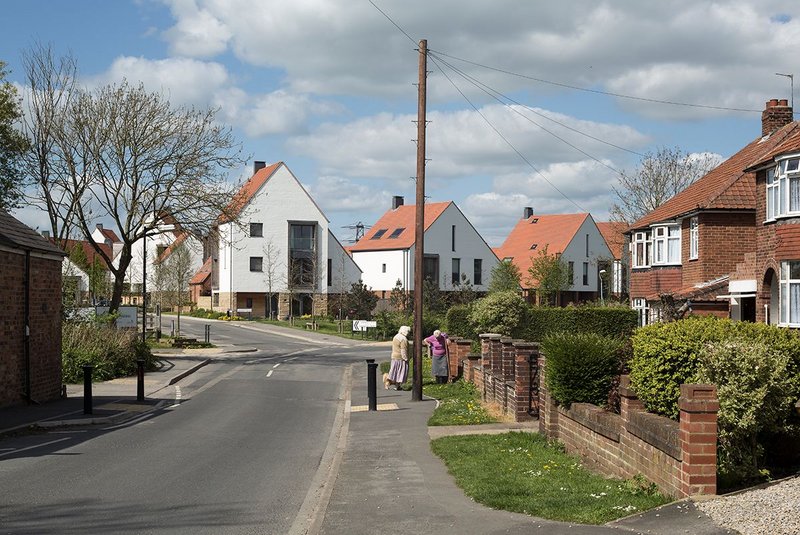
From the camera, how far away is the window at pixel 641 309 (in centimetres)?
3813

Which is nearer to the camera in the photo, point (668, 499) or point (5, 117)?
point (668, 499)

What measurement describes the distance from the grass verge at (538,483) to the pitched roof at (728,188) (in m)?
19.7

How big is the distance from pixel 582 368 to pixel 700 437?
405 cm

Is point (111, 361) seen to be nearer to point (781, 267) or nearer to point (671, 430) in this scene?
A: point (781, 267)

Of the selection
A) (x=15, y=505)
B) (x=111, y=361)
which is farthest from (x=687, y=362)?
(x=111, y=361)

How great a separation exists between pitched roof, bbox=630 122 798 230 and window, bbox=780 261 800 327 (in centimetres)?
588

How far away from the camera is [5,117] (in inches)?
1393

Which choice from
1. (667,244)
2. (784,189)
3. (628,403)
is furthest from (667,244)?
(628,403)

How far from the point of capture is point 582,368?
12.0 m

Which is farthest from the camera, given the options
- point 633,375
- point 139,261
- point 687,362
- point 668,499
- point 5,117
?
point 139,261

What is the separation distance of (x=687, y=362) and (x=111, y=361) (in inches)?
951

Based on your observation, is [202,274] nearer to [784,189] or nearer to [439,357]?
[439,357]

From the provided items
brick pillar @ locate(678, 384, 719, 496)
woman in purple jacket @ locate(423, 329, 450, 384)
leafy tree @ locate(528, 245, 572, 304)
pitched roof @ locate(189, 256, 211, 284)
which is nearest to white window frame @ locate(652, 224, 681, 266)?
woman in purple jacket @ locate(423, 329, 450, 384)

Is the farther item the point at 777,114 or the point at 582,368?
the point at 777,114
